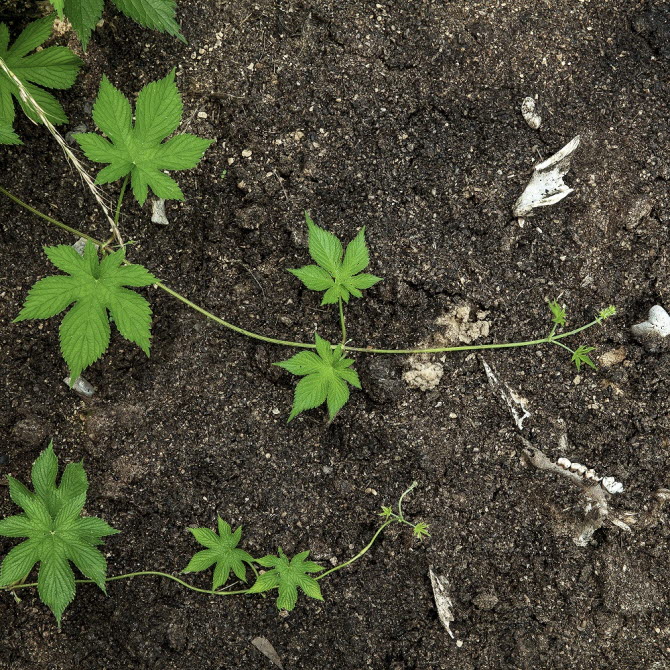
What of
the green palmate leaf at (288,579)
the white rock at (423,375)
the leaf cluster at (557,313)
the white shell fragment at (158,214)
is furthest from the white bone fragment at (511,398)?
the white shell fragment at (158,214)

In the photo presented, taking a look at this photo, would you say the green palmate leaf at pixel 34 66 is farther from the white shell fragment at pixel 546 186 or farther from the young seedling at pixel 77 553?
the white shell fragment at pixel 546 186

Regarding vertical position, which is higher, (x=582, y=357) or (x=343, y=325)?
(x=343, y=325)

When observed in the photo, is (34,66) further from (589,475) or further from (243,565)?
(589,475)

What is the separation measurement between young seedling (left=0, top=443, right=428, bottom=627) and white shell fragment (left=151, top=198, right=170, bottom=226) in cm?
101

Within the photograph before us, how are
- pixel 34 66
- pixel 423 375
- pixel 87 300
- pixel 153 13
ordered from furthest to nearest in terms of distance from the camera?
pixel 423 375
pixel 34 66
pixel 153 13
pixel 87 300

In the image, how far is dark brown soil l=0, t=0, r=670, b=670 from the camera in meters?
2.62

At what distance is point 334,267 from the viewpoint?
2496mm

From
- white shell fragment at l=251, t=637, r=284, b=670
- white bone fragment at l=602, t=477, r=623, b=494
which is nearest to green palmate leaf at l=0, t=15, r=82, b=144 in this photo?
white shell fragment at l=251, t=637, r=284, b=670

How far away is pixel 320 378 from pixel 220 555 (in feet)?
2.65

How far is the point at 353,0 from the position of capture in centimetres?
271

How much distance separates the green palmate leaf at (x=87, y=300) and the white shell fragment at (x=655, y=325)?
2.00 meters

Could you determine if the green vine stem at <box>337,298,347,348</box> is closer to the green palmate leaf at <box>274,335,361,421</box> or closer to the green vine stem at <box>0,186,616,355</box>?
the green vine stem at <box>0,186,616,355</box>

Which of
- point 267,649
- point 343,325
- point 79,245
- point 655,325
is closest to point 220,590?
point 267,649

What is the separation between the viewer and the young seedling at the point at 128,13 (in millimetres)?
2334
